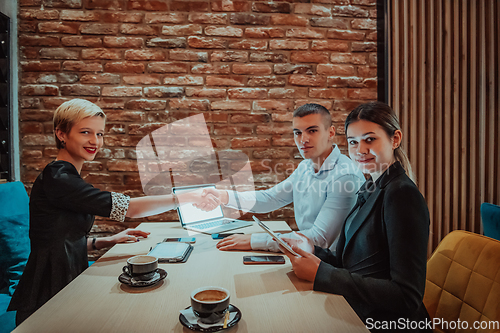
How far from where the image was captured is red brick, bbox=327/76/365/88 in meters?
2.38

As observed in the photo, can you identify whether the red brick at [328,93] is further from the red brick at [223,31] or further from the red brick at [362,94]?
the red brick at [223,31]

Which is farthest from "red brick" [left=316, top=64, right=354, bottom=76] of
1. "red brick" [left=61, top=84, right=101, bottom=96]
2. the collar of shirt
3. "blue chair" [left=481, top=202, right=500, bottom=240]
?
A: "red brick" [left=61, top=84, right=101, bottom=96]

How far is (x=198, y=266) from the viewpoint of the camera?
1.25m

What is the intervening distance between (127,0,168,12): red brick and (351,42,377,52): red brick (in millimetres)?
1479

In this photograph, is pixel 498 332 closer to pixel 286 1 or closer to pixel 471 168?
pixel 471 168

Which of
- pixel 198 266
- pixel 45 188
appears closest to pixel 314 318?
pixel 198 266

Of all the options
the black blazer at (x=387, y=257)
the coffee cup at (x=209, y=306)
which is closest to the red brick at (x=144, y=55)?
the black blazer at (x=387, y=257)

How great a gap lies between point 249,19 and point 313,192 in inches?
56.0

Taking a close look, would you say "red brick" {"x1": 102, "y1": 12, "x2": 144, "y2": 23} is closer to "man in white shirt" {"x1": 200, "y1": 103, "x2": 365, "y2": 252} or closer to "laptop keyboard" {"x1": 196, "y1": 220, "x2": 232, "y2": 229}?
"man in white shirt" {"x1": 200, "y1": 103, "x2": 365, "y2": 252}

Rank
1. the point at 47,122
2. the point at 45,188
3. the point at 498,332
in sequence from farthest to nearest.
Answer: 1. the point at 47,122
2. the point at 45,188
3. the point at 498,332

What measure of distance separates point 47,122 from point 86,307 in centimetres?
185

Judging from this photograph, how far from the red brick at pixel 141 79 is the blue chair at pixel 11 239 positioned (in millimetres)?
1030

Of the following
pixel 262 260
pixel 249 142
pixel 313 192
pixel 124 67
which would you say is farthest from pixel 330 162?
pixel 124 67

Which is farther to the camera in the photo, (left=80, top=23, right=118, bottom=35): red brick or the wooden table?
(left=80, top=23, right=118, bottom=35): red brick
